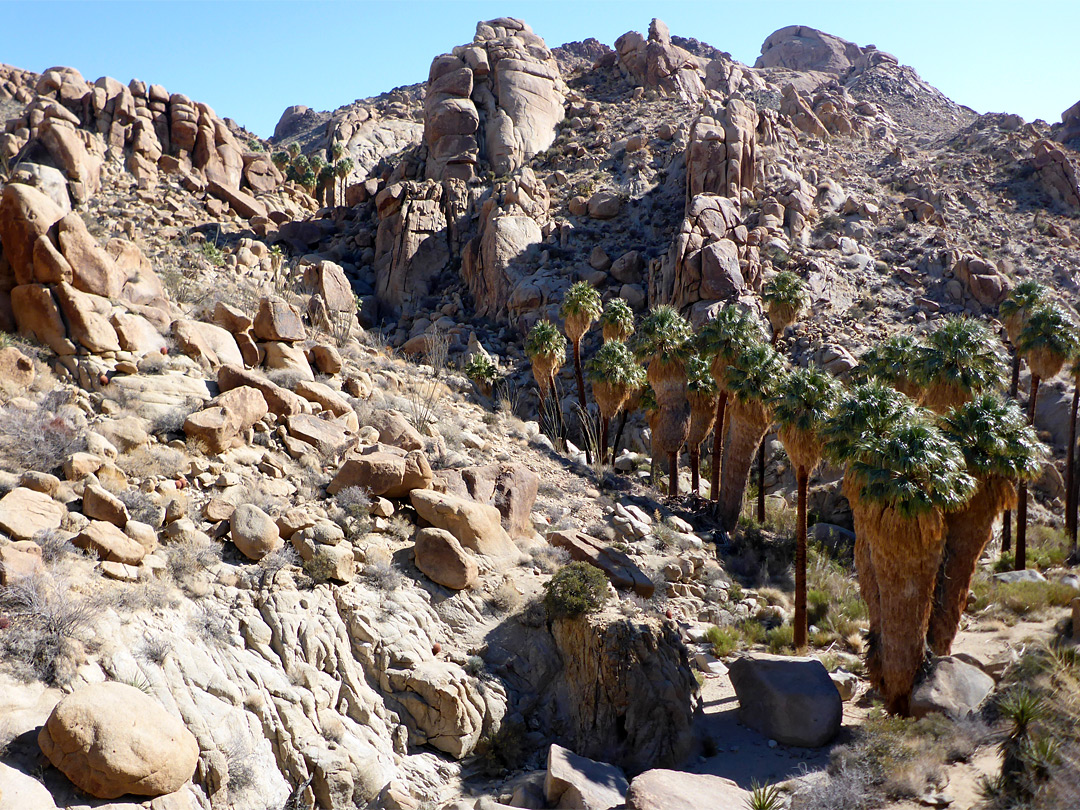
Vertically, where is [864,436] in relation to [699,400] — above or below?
below

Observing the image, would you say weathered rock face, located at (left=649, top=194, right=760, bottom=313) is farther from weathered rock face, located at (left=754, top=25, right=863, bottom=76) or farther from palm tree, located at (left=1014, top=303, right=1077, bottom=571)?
weathered rock face, located at (left=754, top=25, right=863, bottom=76)

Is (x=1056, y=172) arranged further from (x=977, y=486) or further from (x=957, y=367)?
(x=977, y=486)

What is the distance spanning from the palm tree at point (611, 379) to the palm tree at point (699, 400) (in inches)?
117

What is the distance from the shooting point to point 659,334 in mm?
31203

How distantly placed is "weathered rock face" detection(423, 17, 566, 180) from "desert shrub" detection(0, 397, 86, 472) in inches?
1837

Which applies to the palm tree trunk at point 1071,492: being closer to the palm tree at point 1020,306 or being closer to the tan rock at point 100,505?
the palm tree at point 1020,306

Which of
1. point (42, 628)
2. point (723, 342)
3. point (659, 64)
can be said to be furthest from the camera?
point (659, 64)

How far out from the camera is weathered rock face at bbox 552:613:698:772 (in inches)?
573

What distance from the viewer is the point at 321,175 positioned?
68.2 metres

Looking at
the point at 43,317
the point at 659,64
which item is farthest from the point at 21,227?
the point at 659,64

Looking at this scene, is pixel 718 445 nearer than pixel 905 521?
No

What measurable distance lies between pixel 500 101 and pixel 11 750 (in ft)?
199

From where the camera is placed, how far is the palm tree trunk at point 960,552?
16859 millimetres

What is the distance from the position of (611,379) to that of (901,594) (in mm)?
18240
